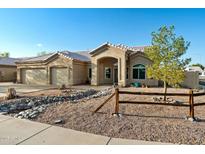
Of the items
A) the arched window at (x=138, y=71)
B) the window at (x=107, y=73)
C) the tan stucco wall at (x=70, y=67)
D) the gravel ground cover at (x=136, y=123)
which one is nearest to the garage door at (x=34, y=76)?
the tan stucco wall at (x=70, y=67)

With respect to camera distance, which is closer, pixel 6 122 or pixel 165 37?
pixel 6 122

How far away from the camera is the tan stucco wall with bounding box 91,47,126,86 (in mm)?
21533

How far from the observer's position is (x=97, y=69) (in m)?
23.4

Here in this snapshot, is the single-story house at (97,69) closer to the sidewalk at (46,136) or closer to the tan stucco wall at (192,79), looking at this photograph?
the tan stucco wall at (192,79)

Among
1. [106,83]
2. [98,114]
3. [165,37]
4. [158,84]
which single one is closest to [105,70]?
[106,83]

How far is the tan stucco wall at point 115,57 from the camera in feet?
70.6

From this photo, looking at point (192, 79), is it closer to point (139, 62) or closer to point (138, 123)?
point (139, 62)

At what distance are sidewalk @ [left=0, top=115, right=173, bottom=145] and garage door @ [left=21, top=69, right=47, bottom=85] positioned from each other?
69.6 ft

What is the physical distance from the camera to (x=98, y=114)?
24.1ft

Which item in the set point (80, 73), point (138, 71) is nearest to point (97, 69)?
point (80, 73)

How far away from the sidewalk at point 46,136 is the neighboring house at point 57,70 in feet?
59.2

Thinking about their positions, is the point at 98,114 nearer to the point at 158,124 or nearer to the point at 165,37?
the point at 158,124

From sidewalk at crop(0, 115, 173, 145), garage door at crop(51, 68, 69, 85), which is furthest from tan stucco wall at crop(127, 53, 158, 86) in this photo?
sidewalk at crop(0, 115, 173, 145)

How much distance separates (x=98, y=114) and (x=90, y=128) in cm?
162
